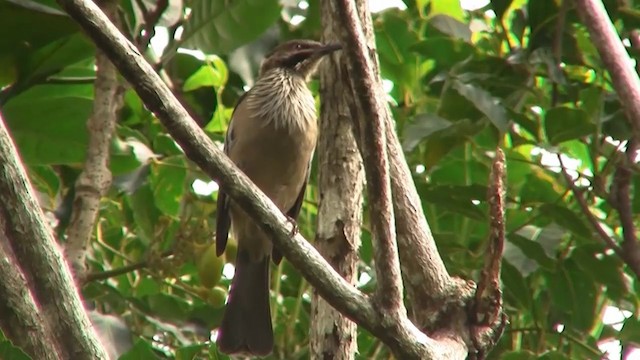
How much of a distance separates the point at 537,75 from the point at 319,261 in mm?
1665

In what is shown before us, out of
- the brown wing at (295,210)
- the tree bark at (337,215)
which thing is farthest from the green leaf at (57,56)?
the brown wing at (295,210)

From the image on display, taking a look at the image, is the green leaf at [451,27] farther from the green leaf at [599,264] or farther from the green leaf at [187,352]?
the green leaf at [187,352]

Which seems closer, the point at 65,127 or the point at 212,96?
the point at 65,127

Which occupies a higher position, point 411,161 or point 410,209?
point 410,209

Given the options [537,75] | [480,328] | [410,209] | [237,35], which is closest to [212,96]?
[237,35]

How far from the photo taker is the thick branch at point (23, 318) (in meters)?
2.02

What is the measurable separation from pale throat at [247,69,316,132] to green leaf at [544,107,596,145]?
4.58 ft

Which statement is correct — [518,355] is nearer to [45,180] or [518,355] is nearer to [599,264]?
[599,264]

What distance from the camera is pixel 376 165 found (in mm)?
2445

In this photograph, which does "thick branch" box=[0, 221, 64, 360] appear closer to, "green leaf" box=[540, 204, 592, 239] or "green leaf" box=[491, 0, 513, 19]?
"green leaf" box=[540, 204, 592, 239]

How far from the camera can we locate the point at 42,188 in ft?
13.6

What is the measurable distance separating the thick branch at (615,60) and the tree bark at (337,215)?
738mm

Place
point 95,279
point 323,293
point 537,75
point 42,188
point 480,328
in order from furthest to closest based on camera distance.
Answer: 1. point 42,188
2. point 537,75
3. point 95,279
4. point 480,328
5. point 323,293

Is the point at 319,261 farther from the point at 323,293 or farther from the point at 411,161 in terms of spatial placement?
the point at 411,161
